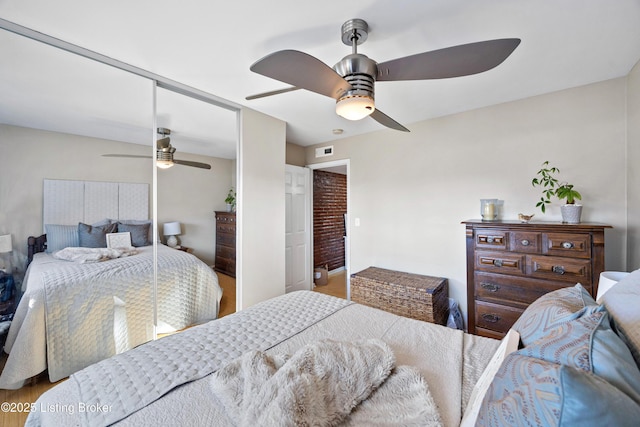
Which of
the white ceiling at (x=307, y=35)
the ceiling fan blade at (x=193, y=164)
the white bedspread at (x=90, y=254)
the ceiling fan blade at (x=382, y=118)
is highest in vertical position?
the white ceiling at (x=307, y=35)

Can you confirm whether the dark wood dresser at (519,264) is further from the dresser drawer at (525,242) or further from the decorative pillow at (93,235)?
the decorative pillow at (93,235)

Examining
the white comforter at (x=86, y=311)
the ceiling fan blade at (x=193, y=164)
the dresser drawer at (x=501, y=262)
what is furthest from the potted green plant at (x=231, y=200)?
the dresser drawer at (x=501, y=262)

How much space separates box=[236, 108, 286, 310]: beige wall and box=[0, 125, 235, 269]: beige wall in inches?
9.0

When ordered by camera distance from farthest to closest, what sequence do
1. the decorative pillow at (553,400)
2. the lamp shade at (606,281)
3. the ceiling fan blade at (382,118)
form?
the ceiling fan blade at (382,118) < the lamp shade at (606,281) < the decorative pillow at (553,400)

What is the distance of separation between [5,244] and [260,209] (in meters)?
1.84

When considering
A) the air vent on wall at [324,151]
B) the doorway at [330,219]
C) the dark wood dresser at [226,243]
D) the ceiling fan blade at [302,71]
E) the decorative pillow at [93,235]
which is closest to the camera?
the ceiling fan blade at [302,71]

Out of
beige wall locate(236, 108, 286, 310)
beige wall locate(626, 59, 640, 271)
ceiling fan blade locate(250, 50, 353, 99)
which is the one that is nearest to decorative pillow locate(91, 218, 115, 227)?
beige wall locate(236, 108, 286, 310)

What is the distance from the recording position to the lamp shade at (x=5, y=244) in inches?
60.7

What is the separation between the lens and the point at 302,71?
122cm

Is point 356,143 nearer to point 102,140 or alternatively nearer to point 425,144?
point 425,144

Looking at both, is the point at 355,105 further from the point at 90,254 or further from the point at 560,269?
the point at 90,254

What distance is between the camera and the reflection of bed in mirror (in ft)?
5.35

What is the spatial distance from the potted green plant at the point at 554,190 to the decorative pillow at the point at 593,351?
176 cm

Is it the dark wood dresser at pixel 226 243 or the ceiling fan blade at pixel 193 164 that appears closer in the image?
the ceiling fan blade at pixel 193 164
